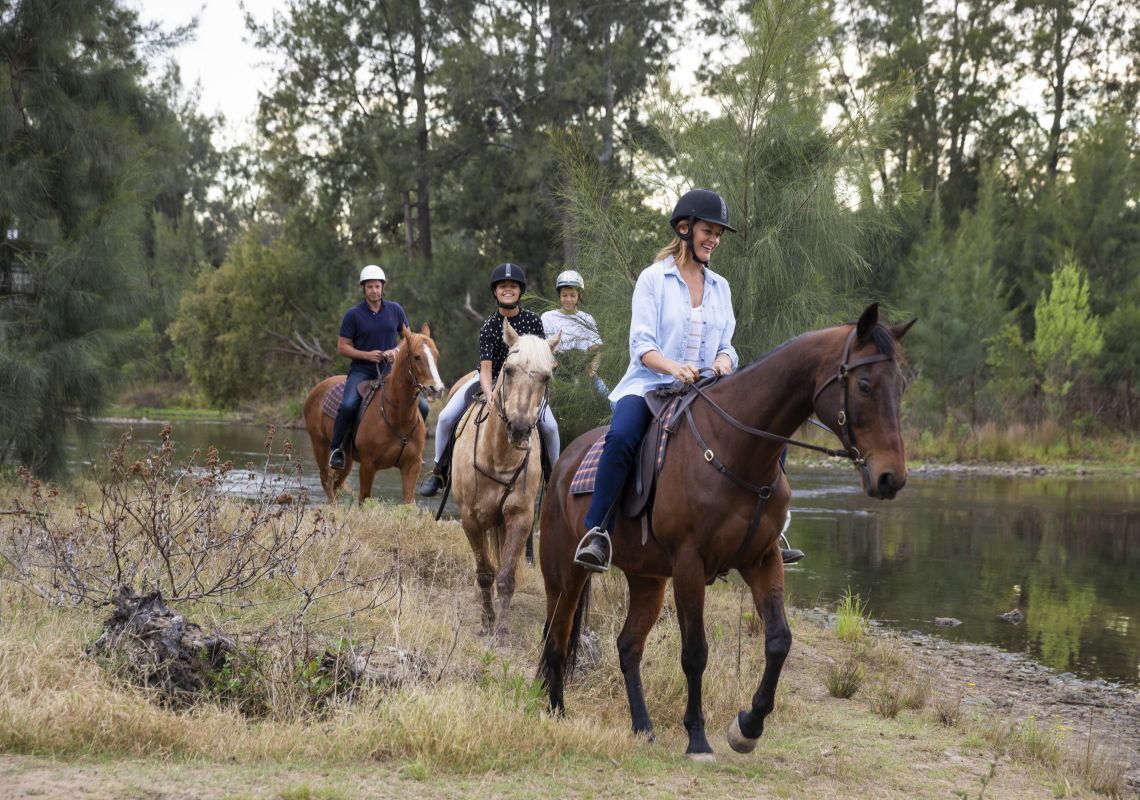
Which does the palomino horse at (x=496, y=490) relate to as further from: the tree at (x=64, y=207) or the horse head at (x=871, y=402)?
Answer: the tree at (x=64, y=207)

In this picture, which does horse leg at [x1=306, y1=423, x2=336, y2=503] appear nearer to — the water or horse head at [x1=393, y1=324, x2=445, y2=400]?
the water

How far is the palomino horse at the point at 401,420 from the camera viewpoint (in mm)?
11281

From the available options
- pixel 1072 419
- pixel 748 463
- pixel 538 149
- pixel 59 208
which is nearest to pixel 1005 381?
pixel 1072 419

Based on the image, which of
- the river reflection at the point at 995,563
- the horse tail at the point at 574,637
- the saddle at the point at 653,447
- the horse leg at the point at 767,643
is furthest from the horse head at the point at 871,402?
the river reflection at the point at 995,563

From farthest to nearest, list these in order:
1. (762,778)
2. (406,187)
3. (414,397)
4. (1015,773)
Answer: (406,187)
(414,397)
(1015,773)
(762,778)

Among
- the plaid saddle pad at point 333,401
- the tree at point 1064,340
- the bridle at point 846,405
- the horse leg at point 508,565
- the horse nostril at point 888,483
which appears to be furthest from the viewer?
the tree at point 1064,340

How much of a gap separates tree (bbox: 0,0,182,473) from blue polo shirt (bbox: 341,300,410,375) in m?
4.08

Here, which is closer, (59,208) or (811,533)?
(59,208)

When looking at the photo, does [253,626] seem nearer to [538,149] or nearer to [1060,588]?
[1060,588]

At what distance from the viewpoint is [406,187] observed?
32.4 m

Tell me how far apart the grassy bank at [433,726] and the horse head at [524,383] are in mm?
1454

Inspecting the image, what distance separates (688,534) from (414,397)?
6.51 metres

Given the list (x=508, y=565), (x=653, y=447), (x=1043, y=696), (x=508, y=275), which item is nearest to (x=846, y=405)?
(x=653, y=447)

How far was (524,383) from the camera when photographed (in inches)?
286
